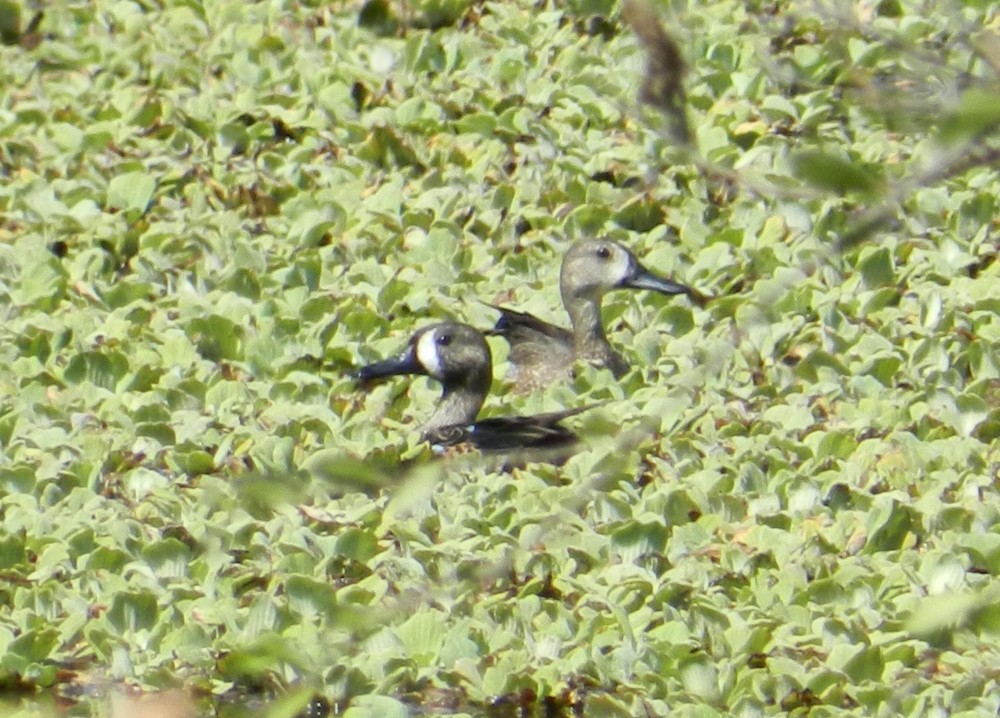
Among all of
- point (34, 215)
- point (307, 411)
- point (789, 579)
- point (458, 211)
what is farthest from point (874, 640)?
point (34, 215)

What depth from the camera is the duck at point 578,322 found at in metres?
5.57

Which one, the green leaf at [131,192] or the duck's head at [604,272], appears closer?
the duck's head at [604,272]

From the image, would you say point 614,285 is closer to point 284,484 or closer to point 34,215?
point 34,215

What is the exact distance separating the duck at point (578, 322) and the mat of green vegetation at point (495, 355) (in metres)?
0.06

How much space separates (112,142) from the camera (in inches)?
273

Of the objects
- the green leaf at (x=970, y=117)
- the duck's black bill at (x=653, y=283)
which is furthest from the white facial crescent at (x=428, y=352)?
the green leaf at (x=970, y=117)

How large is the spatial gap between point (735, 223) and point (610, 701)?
9.28 ft

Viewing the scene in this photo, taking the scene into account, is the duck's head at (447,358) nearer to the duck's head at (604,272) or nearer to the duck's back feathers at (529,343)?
the duck's back feathers at (529,343)

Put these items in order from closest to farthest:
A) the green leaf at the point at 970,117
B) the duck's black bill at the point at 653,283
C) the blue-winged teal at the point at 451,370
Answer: the green leaf at the point at 970,117 → the blue-winged teal at the point at 451,370 → the duck's black bill at the point at 653,283

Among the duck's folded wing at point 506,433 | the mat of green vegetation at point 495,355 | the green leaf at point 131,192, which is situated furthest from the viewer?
the green leaf at point 131,192

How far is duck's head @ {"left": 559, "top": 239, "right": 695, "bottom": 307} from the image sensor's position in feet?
18.9

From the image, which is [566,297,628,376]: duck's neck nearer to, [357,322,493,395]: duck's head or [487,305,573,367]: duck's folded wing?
[487,305,573,367]: duck's folded wing

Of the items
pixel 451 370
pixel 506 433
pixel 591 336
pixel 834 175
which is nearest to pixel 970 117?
pixel 834 175

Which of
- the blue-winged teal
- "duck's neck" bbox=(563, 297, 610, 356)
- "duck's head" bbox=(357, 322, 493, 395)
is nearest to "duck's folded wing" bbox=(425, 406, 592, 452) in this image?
the blue-winged teal
